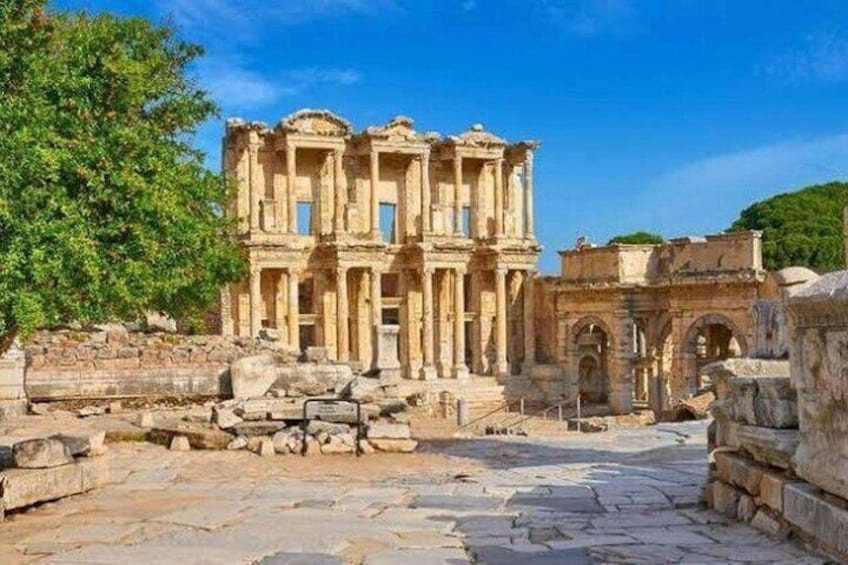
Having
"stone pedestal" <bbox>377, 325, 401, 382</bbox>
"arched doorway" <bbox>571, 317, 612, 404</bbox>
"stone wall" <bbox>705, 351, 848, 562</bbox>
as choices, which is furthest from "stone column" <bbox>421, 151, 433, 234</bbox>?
"stone wall" <bbox>705, 351, 848, 562</bbox>

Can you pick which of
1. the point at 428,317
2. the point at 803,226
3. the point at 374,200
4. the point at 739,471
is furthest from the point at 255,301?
the point at 803,226

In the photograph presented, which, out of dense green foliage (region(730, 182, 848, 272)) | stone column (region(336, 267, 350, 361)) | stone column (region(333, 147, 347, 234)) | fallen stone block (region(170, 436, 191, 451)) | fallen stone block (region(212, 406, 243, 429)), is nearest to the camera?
fallen stone block (region(170, 436, 191, 451))

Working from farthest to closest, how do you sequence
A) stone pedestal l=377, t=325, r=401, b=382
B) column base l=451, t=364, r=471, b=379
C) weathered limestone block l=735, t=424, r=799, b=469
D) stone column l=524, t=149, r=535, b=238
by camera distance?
1. stone column l=524, t=149, r=535, b=238
2. column base l=451, t=364, r=471, b=379
3. stone pedestal l=377, t=325, r=401, b=382
4. weathered limestone block l=735, t=424, r=799, b=469

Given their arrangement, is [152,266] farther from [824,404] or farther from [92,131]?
[824,404]

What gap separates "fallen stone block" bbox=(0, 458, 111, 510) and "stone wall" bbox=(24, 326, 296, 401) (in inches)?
353

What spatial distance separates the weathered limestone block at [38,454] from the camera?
8.92m

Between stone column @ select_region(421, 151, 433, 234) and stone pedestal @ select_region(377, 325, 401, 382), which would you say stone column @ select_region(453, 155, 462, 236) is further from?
stone pedestal @ select_region(377, 325, 401, 382)

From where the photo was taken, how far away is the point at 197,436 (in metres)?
13.5

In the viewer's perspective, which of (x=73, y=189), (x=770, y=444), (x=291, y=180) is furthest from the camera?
(x=291, y=180)

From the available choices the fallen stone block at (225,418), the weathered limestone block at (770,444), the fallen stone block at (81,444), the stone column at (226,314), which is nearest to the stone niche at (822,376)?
the weathered limestone block at (770,444)

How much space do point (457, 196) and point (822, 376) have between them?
35393 mm

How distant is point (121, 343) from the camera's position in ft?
63.2

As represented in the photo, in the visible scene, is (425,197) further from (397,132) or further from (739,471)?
(739,471)

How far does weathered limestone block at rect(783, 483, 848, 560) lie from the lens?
530 centimetres
